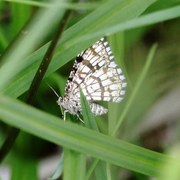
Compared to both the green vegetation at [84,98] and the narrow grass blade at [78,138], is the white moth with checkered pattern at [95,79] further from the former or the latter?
the narrow grass blade at [78,138]

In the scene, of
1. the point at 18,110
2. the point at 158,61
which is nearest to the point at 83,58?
the point at 158,61

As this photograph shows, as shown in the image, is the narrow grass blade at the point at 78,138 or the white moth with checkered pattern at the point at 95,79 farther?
the white moth with checkered pattern at the point at 95,79

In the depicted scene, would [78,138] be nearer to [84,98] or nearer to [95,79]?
[84,98]

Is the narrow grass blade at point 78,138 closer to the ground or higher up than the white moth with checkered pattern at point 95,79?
closer to the ground

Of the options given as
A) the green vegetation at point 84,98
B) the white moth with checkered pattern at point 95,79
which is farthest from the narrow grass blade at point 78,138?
the white moth with checkered pattern at point 95,79

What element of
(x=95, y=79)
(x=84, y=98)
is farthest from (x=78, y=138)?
(x=95, y=79)

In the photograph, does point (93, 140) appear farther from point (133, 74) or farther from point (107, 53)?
point (133, 74)

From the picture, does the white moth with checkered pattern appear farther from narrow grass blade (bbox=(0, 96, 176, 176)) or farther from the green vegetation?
narrow grass blade (bbox=(0, 96, 176, 176))

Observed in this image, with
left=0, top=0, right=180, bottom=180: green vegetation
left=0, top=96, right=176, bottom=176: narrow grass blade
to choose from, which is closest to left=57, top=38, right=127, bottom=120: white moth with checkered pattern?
left=0, top=0, right=180, bottom=180: green vegetation

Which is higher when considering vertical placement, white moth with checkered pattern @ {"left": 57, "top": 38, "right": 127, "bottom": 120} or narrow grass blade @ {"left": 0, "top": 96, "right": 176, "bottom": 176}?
white moth with checkered pattern @ {"left": 57, "top": 38, "right": 127, "bottom": 120}

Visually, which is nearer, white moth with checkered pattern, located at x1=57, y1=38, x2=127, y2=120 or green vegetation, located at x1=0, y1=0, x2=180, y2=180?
green vegetation, located at x1=0, y1=0, x2=180, y2=180
